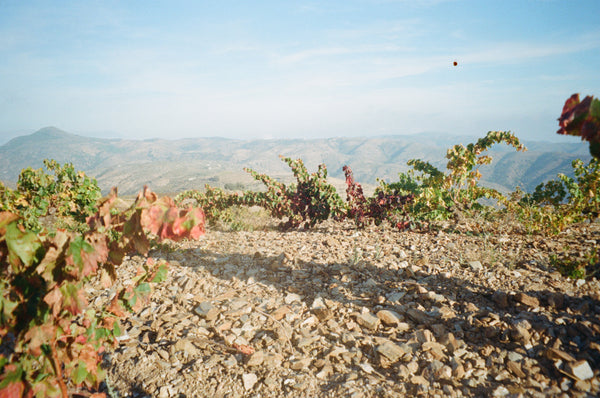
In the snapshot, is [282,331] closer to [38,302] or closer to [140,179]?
[38,302]

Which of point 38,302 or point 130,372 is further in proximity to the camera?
point 130,372

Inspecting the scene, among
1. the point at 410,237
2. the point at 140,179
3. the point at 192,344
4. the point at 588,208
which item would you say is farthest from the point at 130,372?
the point at 140,179

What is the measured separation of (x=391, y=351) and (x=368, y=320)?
0.49m

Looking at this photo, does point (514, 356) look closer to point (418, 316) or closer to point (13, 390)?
point (418, 316)

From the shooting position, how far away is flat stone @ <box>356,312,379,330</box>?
10.8ft

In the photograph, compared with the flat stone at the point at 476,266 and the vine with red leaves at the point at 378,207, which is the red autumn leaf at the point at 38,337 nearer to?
the flat stone at the point at 476,266

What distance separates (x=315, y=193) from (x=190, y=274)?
136 inches

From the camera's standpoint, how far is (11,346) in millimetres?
3080

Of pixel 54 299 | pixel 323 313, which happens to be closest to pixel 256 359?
pixel 323 313

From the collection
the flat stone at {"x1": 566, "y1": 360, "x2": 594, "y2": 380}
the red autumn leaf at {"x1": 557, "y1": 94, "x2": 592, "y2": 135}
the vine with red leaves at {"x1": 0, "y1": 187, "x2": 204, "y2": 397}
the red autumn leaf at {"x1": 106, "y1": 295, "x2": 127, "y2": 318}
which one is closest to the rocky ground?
the flat stone at {"x1": 566, "y1": 360, "x2": 594, "y2": 380}

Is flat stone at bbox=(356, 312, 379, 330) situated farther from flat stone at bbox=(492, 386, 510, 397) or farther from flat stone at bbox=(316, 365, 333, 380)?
flat stone at bbox=(492, 386, 510, 397)

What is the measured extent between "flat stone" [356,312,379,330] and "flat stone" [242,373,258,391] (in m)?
1.26

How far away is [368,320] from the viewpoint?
335cm

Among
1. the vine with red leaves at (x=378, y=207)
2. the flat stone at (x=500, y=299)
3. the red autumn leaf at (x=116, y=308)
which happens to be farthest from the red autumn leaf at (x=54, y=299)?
the vine with red leaves at (x=378, y=207)
